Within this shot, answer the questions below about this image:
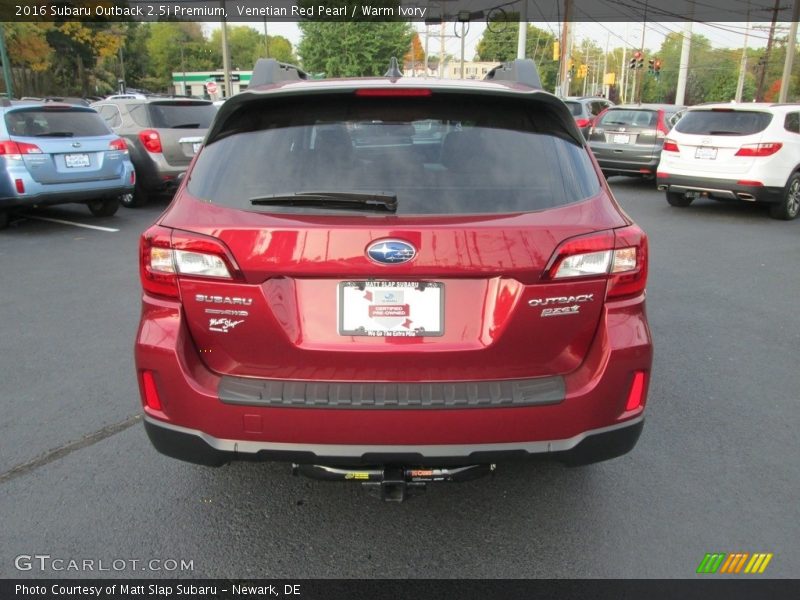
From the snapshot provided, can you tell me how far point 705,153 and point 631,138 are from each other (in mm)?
3147

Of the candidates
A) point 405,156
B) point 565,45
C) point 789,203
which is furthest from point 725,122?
point 565,45

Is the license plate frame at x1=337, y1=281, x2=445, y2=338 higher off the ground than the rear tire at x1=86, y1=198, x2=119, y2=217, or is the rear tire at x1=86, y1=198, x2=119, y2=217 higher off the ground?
the license plate frame at x1=337, y1=281, x2=445, y2=338

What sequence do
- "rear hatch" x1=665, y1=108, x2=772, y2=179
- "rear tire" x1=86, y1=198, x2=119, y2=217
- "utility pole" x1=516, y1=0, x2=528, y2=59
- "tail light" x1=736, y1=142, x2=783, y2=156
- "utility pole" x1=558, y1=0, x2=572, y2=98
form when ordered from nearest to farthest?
"tail light" x1=736, y1=142, x2=783, y2=156
"rear hatch" x1=665, y1=108, x2=772, y2=179
"rear tire" x1=86, y1=198, x2=119, y2=217
"utility pole" x1=516, y1=0, x2=528, y2=59
"utility pole" x1=558, y1=0, x2=572, y2=98

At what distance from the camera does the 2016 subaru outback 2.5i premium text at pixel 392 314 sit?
226cm

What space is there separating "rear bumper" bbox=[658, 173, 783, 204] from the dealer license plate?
29.4 ft

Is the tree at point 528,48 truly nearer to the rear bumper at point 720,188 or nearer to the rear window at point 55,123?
the rear bumper at point 720,188

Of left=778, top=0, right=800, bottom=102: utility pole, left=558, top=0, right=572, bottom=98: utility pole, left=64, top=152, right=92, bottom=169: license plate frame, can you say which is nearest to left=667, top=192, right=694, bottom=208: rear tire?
left=64, top=152, right=92, bottom=169: license plate frame

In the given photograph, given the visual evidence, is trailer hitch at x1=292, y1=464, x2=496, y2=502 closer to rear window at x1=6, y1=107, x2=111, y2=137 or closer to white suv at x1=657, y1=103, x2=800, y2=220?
rear window at x1=6, y1=107, x2=111, y2=137

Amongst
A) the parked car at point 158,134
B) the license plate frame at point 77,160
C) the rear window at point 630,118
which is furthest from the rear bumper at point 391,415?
the rear window at point 630,118

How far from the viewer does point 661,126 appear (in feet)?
43.8

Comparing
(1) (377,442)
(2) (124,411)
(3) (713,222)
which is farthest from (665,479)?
(3) (713,222)

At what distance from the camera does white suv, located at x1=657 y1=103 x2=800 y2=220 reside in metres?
10.0
